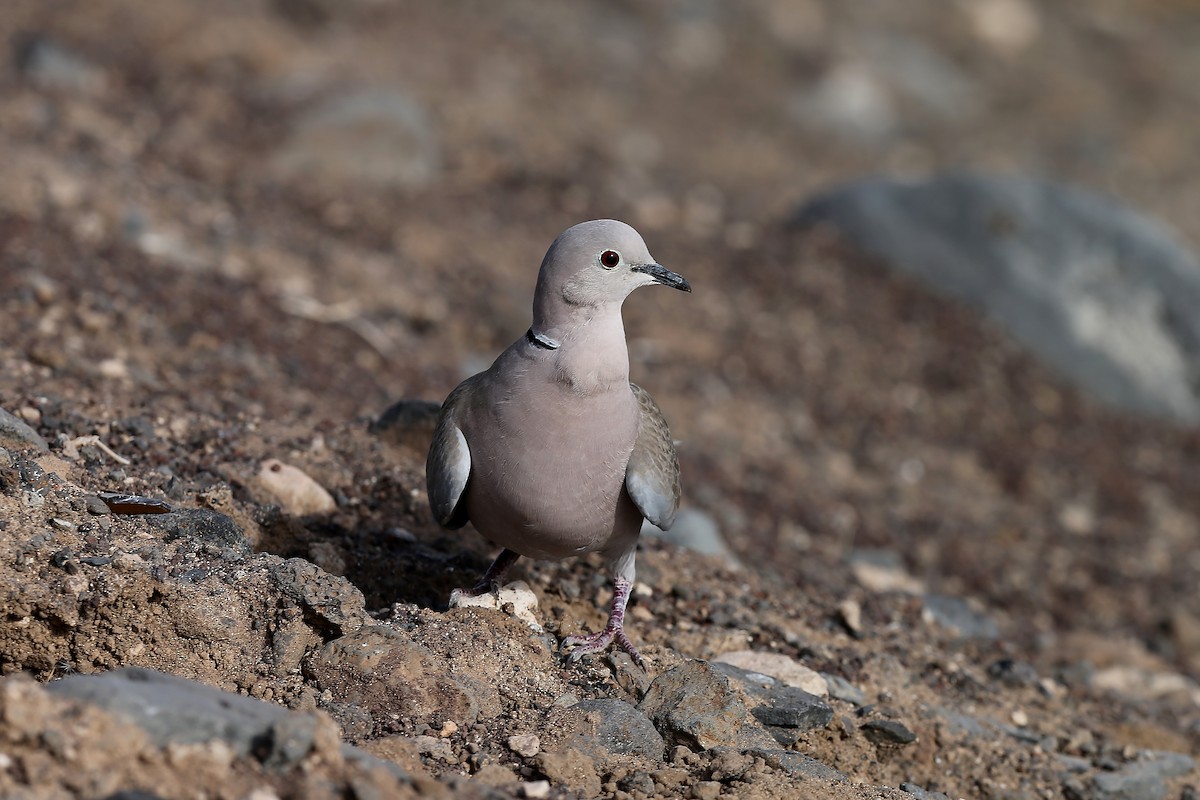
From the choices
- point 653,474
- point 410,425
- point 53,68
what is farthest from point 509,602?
point 53,68

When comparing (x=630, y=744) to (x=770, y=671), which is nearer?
(x=630, y=744)

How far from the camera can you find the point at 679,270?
39.1 feet

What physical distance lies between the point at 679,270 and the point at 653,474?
22.7 ft

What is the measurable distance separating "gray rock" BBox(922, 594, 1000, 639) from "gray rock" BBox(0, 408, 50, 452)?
14.4 feet

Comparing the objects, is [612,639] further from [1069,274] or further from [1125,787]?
[1069,274]

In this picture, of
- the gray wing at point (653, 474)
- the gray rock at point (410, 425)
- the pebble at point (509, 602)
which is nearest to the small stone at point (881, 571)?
the gray rock at point (410, 425)

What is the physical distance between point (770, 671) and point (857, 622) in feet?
3.50

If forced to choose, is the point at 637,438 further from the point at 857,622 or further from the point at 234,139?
the point at 234,139

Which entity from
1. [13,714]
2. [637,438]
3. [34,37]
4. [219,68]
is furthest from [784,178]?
[13,714]

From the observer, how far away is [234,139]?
12.2 metres

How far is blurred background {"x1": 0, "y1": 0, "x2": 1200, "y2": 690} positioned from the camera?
27.7 feet

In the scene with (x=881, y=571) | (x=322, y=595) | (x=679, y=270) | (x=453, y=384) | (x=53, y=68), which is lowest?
(x=322, y=595)

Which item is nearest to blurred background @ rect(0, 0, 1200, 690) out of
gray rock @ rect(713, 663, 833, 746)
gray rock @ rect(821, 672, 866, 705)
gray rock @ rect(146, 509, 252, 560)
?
gray rock @ rect(146, 509, 252, 560)

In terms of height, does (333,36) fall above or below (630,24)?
below
